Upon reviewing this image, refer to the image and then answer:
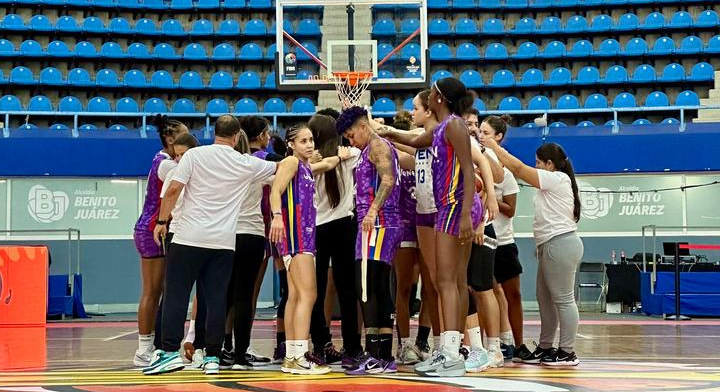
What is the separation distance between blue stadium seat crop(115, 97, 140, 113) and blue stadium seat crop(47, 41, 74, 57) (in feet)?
6.35

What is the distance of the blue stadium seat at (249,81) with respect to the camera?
19.9 metres

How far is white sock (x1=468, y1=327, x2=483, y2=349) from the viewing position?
5807 mm

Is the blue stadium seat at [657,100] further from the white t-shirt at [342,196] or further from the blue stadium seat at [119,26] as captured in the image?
the white t-shirt at [342,196]

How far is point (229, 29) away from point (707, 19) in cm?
1157

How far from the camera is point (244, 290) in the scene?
5.98 meters

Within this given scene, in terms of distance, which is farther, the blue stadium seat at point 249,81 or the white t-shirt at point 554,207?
the blue stadium seat at point 249,81

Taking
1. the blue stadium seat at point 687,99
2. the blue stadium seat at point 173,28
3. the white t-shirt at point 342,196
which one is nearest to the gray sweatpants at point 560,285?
the white t-shirt at point 342,196

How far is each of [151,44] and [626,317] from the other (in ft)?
44.7

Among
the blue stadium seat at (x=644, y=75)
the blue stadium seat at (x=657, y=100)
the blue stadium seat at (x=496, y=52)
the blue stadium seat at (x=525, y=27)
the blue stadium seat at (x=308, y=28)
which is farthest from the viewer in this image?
the blue stadium seat at (x=525, y=27)

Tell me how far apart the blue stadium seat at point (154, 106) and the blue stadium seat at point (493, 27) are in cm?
800

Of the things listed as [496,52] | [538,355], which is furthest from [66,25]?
[538,355]

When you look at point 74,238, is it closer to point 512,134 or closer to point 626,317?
point 512,134

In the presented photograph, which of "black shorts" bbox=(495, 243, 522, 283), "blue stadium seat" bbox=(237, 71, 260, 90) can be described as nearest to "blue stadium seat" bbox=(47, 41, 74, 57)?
"blue stadium seat" bbox=(237, 71, 260, 90)

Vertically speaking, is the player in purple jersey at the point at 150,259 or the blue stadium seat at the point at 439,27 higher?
the blue stadium seat at the point at 439,27
